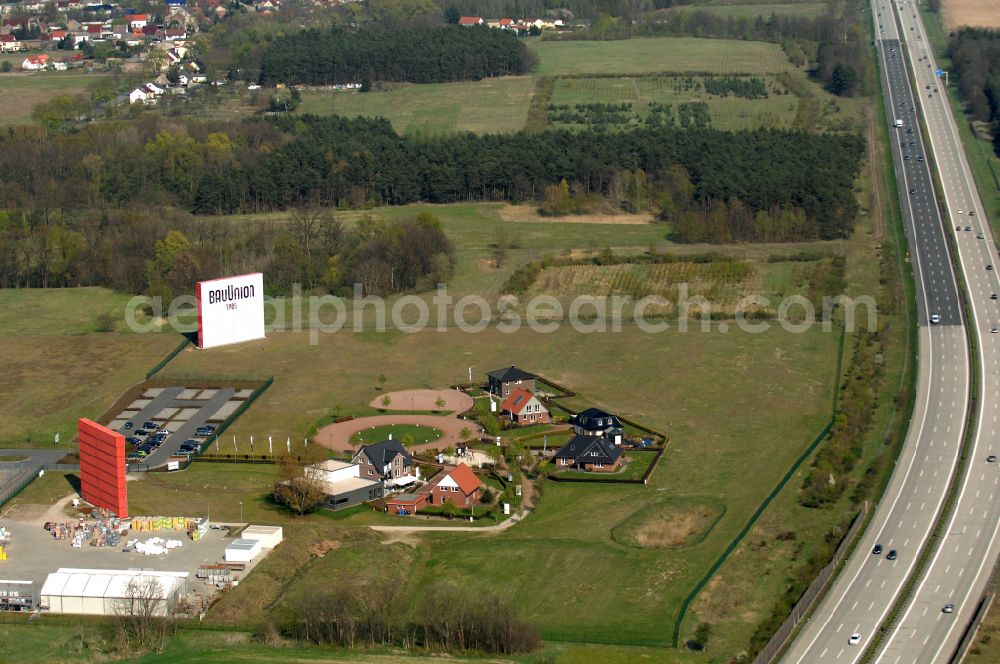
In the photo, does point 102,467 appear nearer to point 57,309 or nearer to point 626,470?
point 626,470

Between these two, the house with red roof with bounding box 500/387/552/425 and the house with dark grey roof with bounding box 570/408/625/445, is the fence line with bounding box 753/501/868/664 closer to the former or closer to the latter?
the house with dark grey roof with bounding box 570/408/625/445

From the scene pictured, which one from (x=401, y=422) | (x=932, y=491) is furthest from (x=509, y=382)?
(x=932, y=491)

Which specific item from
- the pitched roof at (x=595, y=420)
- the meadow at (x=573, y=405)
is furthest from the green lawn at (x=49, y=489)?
Result: the pitched roof at (x=595, y=420)

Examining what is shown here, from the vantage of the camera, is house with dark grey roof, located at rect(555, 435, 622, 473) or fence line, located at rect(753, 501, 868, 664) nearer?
fence line, located at rect(753, 501, 868, 664)

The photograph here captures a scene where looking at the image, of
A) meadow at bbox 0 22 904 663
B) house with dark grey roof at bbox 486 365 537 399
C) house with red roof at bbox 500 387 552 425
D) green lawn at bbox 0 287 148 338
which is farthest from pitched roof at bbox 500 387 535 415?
green lawn at bbox 0 287 148 338

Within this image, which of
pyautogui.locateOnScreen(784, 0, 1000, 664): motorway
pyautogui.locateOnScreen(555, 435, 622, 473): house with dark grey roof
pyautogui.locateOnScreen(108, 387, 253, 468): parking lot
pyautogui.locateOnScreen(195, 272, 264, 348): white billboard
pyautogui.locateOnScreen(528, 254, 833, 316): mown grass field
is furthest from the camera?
pyautogui.locateOnScreen(528, 254, 833, 316): mown grass field

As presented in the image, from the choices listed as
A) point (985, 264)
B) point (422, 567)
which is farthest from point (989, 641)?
point (985, 264)
